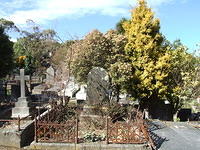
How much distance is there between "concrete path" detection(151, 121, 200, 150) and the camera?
349 inches

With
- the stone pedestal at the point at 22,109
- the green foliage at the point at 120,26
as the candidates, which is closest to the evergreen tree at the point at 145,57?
the green foliage at the point at 120,26

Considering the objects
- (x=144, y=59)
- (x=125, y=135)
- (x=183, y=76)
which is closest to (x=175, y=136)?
(x=125, y=135)

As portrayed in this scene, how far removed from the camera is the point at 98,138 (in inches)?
351

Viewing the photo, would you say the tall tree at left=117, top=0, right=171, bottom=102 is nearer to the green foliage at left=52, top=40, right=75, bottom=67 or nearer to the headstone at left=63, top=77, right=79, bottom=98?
the green foliage at left=52, top=40, right=75, bottom=67

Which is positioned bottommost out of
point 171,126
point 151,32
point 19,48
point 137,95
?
point 171,126

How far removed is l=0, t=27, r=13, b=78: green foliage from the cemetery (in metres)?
0.07

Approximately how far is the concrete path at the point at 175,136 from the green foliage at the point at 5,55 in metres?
13.1

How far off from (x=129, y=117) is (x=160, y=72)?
18.3ft

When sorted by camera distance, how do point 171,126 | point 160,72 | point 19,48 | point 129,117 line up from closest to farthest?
point 129,117
point 171,126
point 160,72
point 19,48

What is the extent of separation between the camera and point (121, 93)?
57.3ft

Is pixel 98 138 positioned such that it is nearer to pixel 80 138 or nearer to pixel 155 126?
pixel 80 138

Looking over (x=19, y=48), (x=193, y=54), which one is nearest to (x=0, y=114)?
(x=193, y=54)

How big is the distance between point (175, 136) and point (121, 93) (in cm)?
746

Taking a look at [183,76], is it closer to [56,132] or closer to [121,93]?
[121,93]
